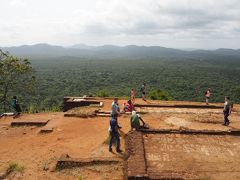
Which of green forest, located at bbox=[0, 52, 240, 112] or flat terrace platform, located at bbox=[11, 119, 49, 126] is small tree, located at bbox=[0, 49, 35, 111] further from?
flat terrace platform, located at bbox=[11, 119, 49, 126]

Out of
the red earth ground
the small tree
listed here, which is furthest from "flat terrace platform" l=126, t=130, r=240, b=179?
the small tree

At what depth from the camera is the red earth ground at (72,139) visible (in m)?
8.45

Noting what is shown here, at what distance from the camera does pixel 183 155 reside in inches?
372

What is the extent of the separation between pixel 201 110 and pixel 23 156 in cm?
1043

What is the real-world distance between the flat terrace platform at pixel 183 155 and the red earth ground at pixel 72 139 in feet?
2.20

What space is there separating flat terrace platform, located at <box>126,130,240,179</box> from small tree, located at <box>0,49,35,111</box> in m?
15.8

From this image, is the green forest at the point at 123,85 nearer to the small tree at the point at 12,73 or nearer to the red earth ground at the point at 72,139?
the small tree at the point at 12,73

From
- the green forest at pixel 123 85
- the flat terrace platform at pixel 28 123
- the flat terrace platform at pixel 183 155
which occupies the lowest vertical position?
the green forest at pixel 123 85

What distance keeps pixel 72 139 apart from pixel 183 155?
4.15 metres

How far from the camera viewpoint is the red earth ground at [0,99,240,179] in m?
8.45

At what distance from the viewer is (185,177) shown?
7.72 meters

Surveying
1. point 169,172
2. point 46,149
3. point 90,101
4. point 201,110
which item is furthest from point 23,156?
point 201,110

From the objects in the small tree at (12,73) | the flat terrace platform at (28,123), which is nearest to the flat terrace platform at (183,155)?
the flat terrace platform at (28,123)

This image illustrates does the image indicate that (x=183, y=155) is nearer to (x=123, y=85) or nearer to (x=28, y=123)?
(x=28, y=123)
